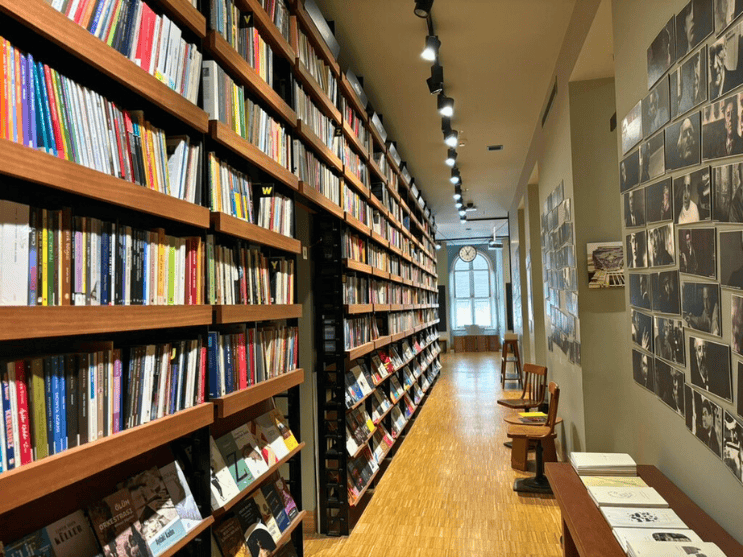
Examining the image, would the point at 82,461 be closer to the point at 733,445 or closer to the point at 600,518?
the point at 600,518

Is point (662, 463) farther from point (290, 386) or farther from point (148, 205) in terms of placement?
point (148, 205)

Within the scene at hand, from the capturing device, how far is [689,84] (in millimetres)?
1757

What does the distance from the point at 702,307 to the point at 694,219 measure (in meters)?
0.28

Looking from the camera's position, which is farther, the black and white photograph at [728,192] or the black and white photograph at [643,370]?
the black and white photograph at [643,370]

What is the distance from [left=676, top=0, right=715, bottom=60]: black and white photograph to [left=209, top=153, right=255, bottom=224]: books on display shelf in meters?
1.64

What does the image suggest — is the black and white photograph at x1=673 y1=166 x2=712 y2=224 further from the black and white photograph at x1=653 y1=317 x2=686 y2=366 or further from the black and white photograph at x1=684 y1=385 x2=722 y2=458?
the black and white photograph at x1=684 y1=385 x2=722 y2=458

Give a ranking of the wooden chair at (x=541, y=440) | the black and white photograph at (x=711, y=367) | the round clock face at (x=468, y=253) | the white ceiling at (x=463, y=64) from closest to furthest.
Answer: the black and white photograph at (x=711, y=367), the white ceiling at (x=463, y=64), the wooden chair at (x=541, y=440), the round clock face at (x=468, y=253)

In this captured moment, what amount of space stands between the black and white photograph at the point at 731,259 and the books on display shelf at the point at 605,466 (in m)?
0.98

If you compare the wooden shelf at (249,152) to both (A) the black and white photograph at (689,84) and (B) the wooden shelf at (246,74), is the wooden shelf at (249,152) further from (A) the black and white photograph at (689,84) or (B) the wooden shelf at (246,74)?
(A) the black and white photograph at (689,84)

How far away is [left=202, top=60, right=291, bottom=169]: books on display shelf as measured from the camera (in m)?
1.98

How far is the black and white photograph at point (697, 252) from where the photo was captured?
162 cm

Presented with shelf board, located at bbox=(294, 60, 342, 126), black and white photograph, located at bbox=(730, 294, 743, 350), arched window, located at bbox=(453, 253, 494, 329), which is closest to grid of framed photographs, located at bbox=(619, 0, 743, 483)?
black and white photograph, located at bbox=(730, 294, 743, 350)

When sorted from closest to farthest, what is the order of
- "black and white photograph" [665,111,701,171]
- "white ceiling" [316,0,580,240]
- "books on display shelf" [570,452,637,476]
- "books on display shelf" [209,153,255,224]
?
"black and white photograph" [665,111,701,171]
"books on display shelf" [209,153,255,224]
"books on display shelf" [570,452,637,476]
"white ceiling" [316,0,580,240]

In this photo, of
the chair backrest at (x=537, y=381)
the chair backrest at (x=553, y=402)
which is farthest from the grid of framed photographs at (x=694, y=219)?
the chair backrest at (x=537, y=381)
